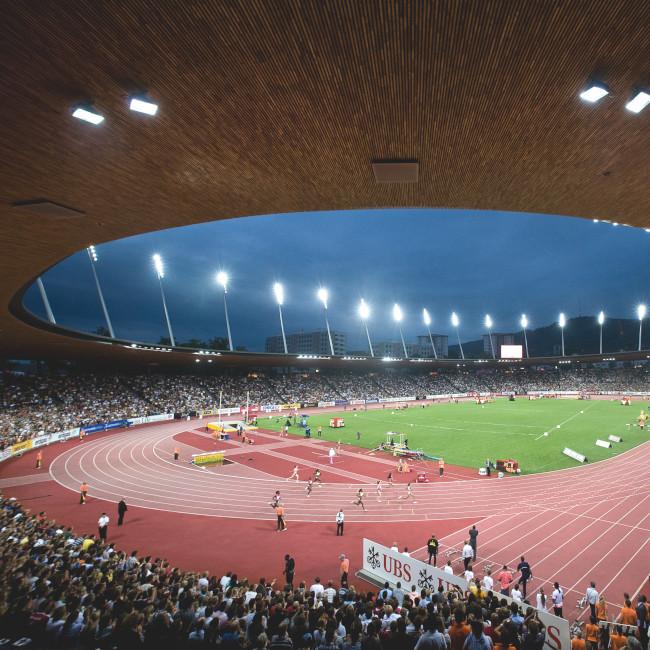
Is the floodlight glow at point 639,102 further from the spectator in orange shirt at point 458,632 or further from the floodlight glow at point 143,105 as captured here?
the spectator in orange shirt at point 458,632

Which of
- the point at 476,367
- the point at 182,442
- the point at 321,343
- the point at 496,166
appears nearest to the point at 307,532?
the point at 496,166

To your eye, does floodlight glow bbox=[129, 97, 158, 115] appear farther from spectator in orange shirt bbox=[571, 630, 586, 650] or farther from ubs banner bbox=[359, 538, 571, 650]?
spectator in orange shirt bbox=[571, 630, 586, 650]

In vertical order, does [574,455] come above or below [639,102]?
below

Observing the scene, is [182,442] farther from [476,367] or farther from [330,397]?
[476,367]

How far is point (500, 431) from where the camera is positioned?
125ft

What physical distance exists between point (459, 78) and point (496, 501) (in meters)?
19.6

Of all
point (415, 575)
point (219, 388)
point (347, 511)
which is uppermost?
point (415, 575)

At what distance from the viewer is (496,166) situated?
7.96 metres

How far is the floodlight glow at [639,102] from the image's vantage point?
5.54m

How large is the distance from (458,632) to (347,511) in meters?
13.9

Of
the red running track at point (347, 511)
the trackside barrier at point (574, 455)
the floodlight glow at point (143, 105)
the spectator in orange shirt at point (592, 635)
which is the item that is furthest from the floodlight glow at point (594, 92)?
the trackside barrier at point (574, 455)

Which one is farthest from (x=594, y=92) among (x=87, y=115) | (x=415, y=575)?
(x=415, y=575)

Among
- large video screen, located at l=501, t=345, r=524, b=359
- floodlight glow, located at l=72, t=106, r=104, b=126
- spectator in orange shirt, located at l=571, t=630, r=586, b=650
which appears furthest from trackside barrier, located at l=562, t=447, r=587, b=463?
large video screen, located at l=501, t=345, r=524, b=359

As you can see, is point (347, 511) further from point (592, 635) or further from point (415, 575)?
point (592, 635)
